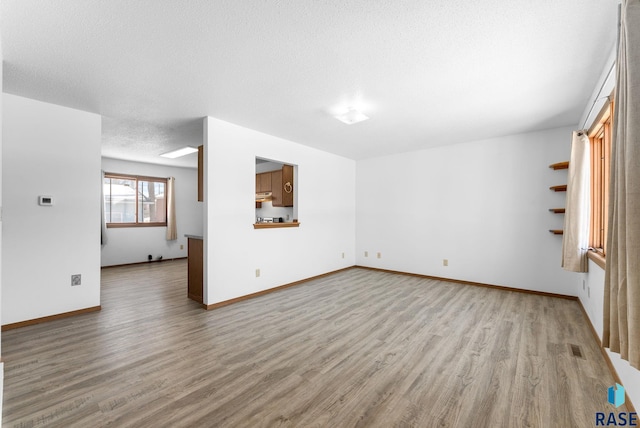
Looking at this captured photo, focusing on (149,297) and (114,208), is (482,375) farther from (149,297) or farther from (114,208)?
(114,208)

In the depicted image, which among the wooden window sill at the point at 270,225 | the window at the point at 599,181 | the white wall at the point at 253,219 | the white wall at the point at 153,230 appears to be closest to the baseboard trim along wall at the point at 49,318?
the white wall at the point at 253,219

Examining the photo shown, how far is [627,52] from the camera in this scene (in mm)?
1188

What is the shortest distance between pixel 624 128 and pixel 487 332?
231 centimetres

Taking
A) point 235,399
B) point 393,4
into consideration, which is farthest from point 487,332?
point 393,4

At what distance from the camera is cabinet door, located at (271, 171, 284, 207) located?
570 centimetres

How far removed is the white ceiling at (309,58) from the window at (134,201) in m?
3.61

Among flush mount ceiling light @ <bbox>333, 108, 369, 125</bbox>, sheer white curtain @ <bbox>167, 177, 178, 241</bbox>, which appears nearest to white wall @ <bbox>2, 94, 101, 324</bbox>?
flush mount ceiling light @ <bbox>333, 108, 369, 125</bbox>

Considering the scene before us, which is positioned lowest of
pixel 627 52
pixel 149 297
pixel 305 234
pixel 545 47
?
pixel 149 297

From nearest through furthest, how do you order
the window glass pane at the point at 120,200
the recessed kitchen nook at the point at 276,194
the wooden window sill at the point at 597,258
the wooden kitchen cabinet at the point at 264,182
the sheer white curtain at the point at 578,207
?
the wooden window sill at the point at 597,258 → the sheer white curtain at the point at 578,207 → the recessed kitchen nook at the point at 276,194 → the wooden kitchen cabinet at the point at 264,182 → the window glass pane at the point at 120,200

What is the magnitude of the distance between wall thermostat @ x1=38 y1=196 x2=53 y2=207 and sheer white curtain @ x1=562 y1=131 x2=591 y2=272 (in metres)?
5.94

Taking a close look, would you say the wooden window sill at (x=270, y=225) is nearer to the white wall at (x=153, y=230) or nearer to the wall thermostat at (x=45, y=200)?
the wall thermostat at (x=45, y=200)

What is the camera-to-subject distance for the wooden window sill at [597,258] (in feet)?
7.74

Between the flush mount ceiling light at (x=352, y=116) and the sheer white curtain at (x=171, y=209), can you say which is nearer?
the flush mount ceiling light at (x=352, y=116)

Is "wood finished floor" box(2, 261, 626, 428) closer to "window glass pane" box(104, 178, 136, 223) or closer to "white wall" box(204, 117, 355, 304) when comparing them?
"white wall" box(204, 117, 355, 304)
